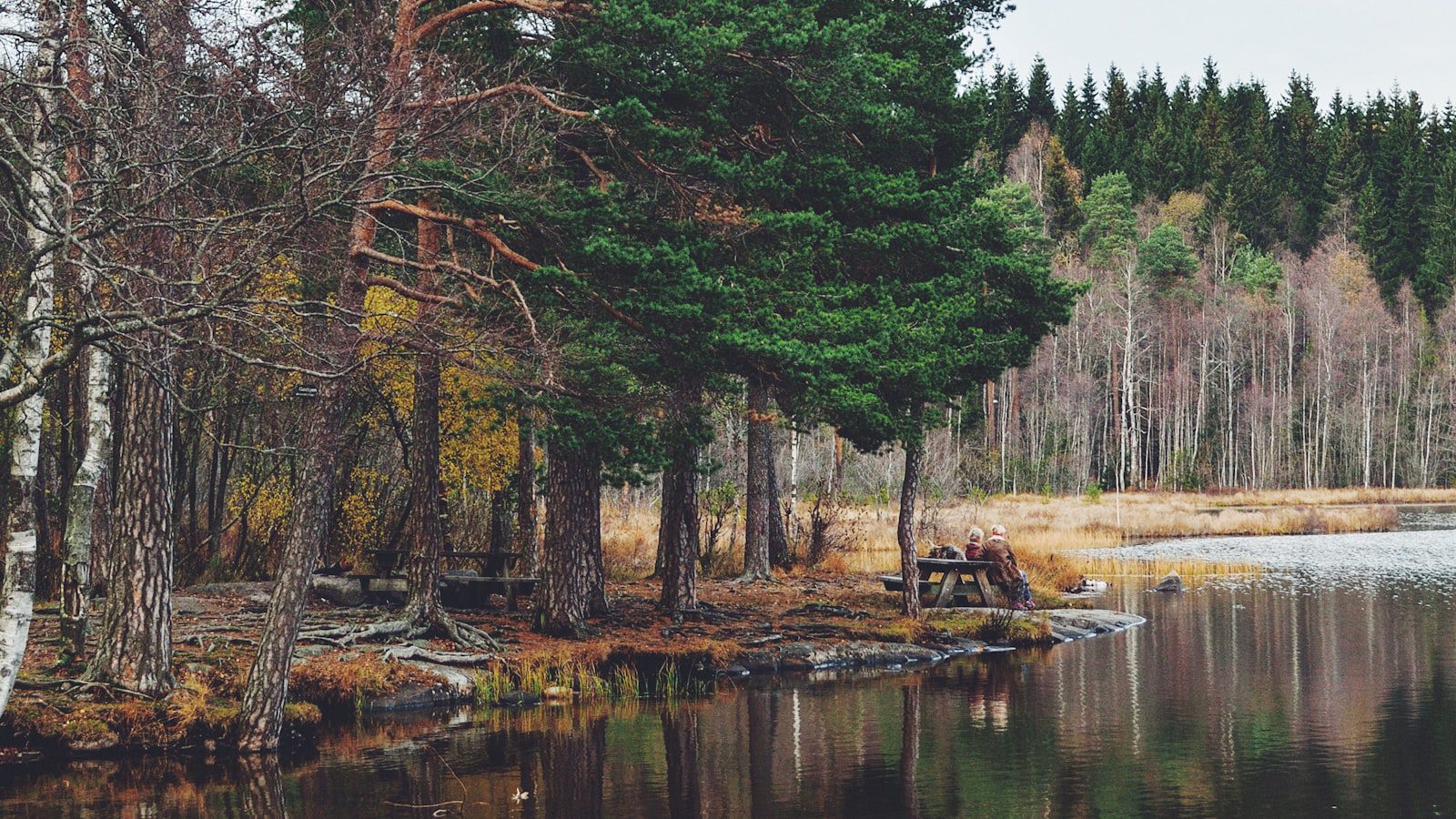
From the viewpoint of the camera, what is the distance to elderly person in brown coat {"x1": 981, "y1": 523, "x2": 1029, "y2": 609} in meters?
22.0

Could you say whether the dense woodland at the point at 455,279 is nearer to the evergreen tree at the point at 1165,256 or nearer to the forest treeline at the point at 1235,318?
the forest treeline at the point at 1235,318

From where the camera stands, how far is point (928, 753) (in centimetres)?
1242

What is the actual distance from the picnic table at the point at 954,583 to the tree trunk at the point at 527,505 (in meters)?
5.47

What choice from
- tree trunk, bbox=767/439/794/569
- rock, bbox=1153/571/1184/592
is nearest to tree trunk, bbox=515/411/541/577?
tree trunk, bbox=767/439/794/569

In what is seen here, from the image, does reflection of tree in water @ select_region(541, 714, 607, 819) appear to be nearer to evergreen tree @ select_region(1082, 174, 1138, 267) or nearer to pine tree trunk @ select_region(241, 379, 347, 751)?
pine tree trunk @ select_region(241, 379, 347, 751)

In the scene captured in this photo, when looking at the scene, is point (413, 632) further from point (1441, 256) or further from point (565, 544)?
point (1441, 256)

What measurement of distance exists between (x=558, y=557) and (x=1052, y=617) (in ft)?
28.6

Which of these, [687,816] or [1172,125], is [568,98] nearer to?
[687,816]

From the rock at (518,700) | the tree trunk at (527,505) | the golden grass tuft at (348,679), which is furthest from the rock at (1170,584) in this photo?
the golden grass tuft at (348,679)

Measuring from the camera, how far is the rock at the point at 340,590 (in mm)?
19328

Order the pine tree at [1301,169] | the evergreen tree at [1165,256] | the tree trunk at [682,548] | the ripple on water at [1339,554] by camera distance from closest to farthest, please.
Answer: the tree trunk at [682,548], the ripple on water at [1339,554], the evergreen tree at [1165,256], the pine tree at [1301,169]

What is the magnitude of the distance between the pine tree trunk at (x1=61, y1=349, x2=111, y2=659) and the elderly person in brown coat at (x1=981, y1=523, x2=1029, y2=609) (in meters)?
13.4

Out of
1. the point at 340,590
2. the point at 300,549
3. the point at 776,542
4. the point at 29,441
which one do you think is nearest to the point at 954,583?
the point at 776,542

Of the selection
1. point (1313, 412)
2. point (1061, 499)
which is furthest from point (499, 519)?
point (1313, 412)
